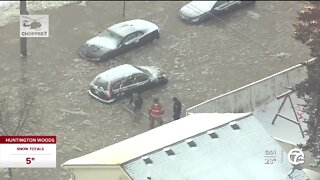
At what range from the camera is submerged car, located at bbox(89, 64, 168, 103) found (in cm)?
2503

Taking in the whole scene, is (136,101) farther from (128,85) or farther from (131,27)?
(131,27)

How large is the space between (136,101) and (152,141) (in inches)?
222

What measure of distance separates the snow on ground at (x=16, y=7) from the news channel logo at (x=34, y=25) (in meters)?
2.80

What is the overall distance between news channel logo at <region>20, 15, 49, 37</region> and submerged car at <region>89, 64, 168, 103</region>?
2.94 metres

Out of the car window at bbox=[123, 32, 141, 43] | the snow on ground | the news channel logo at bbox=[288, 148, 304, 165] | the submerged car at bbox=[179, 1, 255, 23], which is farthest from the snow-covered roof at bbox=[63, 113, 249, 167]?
the snow on ground

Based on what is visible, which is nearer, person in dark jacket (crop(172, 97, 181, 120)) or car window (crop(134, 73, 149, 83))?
person in dark jacket (crop(172, 97, 181, 120))

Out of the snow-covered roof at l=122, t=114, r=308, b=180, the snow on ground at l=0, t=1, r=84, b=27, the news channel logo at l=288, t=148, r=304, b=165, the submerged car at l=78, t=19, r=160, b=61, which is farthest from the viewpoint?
the snow on ground at l=0, t=1, r=84, b=27

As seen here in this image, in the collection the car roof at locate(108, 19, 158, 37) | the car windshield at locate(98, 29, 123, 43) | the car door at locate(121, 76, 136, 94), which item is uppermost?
the car roof at locate(108, 19, 158, 37)

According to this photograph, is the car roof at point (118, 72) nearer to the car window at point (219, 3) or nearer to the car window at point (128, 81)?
the car window at point (128, 81)

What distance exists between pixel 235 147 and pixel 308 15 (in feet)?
18.0

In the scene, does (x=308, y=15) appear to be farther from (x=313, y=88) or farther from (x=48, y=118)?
(x=48, y=118)

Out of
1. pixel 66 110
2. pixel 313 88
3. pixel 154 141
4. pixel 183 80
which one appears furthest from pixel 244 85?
pixel 154 141

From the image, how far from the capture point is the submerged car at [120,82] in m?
25.0

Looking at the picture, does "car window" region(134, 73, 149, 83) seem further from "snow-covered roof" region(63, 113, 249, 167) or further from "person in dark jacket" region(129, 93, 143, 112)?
"snow-covered roof" region(63, 113, 249, 167)
